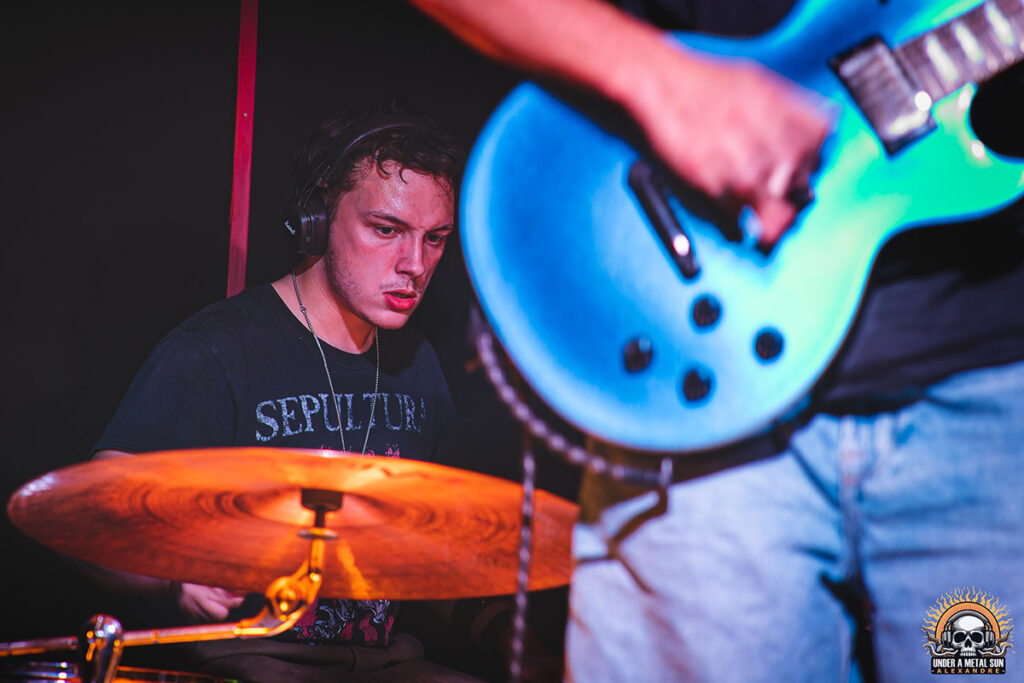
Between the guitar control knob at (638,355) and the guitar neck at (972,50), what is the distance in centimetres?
32

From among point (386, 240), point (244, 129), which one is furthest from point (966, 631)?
point (244, 129)

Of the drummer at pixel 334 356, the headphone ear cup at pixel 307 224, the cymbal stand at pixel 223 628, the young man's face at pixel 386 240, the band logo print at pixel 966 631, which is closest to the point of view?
the band logo print at pixel 966 631

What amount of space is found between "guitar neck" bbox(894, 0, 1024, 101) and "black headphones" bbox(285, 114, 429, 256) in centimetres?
148

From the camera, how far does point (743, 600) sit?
0.60 meters

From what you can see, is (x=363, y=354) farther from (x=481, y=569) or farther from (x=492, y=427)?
(x=481, y=569)

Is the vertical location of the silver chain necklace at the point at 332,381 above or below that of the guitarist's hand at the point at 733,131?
above

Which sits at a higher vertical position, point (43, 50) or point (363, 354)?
point (43, 50)

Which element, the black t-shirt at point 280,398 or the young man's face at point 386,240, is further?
the young man's face at point 386,240

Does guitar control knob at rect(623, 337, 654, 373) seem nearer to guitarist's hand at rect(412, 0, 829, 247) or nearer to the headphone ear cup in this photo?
guitarist's hand at rect(412, 0, 829, 247)

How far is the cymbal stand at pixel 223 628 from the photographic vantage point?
898mm

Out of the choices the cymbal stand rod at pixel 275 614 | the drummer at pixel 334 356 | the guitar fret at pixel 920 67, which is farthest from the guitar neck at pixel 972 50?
the drummer at pixel 334 356

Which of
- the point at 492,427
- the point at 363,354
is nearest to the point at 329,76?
the point at 363,354

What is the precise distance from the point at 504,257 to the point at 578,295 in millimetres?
72

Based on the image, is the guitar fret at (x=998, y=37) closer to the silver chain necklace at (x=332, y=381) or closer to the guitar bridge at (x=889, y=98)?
the guitar bridge at (x=889, y=98)
